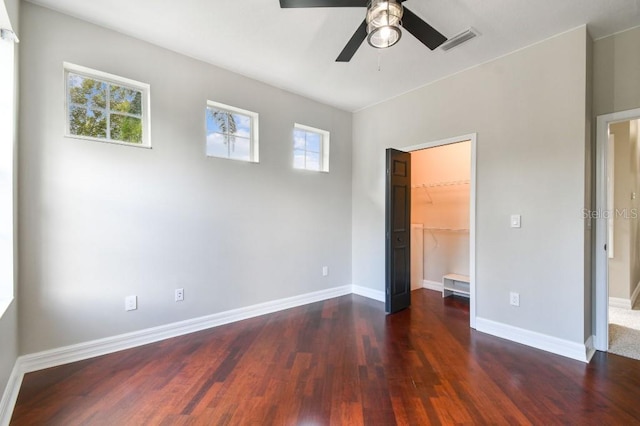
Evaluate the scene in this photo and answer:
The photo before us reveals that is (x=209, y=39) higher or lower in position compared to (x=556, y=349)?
higher

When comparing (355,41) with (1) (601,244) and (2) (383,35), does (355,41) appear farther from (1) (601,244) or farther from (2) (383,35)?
(1) (601,244)

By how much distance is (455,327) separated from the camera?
3156 millimetres

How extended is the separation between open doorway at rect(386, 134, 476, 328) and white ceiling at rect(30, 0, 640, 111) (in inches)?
59.1

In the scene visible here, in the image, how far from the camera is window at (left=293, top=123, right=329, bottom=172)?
401 centimetres

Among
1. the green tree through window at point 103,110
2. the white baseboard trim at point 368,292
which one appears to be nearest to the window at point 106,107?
the green tree through window at point 103,110

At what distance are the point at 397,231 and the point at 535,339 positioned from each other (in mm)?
1726

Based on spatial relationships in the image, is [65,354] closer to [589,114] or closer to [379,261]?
[379,261]

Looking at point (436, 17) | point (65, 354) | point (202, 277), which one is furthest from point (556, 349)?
point (65, 354)

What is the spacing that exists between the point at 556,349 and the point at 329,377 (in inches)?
81.9

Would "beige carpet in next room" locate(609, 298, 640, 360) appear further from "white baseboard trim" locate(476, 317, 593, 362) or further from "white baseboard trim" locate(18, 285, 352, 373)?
"white baseboard trim" locate(18, 285, 352, 373)

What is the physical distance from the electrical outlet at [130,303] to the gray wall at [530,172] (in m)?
3.47

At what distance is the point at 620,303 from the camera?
12.2 ft

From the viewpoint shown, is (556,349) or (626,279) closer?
(556,349)

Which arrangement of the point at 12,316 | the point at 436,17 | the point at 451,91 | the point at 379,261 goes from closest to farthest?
the point at 12,316 → the point at 436,17 → the point at 451,91 → the point at 379,261
